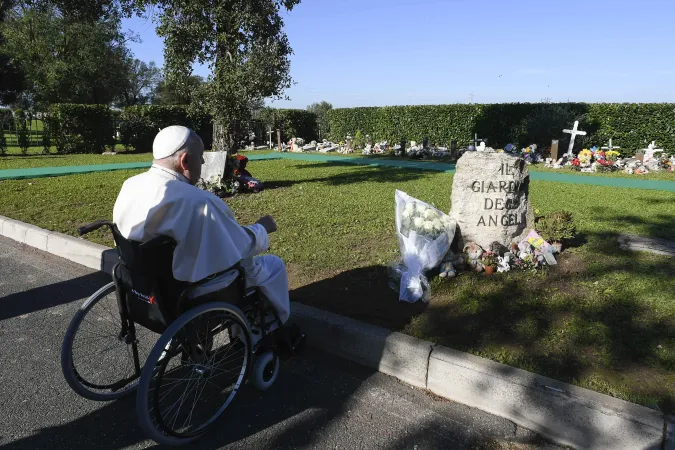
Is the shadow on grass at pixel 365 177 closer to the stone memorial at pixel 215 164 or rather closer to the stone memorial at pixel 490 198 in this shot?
the stone memorial at pixel 215 164

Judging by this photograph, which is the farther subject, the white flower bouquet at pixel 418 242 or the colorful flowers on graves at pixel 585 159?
the colorful flowers on graves at pixel 585 159

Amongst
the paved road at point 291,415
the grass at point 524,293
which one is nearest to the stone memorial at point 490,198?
the grass at point 524,293

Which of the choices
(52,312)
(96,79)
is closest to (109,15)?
(52,312)

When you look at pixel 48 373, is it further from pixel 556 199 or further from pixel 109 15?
pixel 109 15

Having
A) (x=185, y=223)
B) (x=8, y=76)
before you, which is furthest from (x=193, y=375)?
(x=8, y=76)

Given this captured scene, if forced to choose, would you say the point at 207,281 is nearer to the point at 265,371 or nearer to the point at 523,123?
the point at 265,371

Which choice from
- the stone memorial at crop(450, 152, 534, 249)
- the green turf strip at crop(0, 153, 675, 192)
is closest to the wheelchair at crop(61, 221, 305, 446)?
the stone memorial at crop(450, 152, 534, 249)

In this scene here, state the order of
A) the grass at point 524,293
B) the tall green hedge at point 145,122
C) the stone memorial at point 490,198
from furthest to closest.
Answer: the tall green hedge at point 145,122, the stone memorial at point 490,198, the grass at point 524,293

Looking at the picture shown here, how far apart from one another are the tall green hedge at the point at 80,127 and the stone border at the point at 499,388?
18.8 m

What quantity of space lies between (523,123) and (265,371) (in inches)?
700

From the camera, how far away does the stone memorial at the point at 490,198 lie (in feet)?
14.9

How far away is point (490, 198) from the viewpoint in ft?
15.0

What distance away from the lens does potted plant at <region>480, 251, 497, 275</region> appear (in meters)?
4.28

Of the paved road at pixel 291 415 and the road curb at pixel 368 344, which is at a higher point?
the road curb at pixel 368 344
